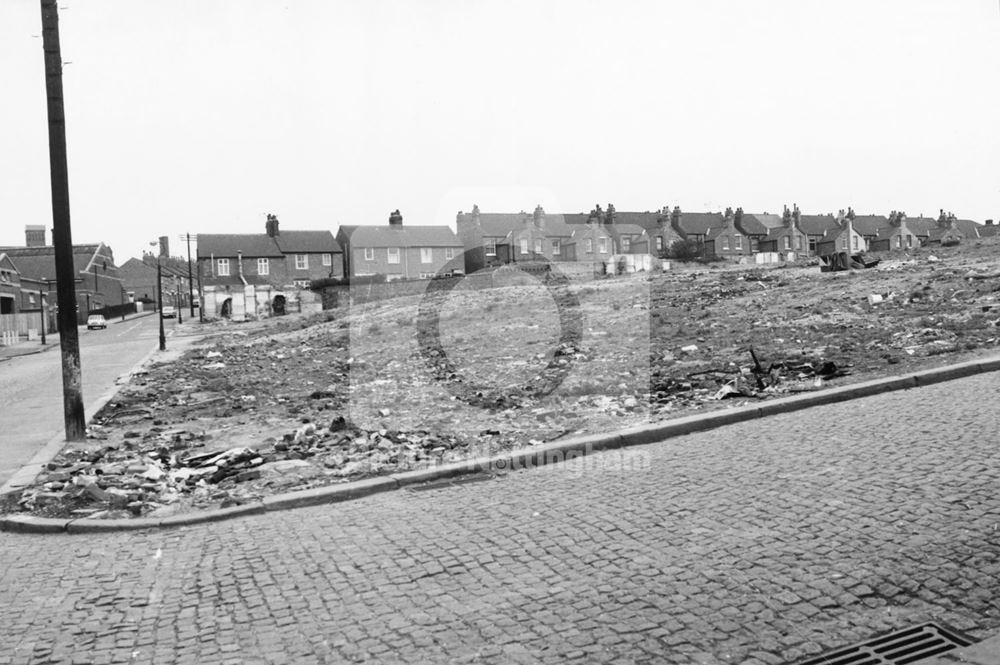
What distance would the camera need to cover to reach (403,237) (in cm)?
7544

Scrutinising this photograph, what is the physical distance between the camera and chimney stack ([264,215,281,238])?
77.7m

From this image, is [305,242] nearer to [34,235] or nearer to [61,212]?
[34,235]

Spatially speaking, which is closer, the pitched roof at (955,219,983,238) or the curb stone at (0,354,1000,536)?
the curb stone at (0,354,1000,536)

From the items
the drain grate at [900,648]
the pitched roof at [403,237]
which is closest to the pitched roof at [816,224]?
the pitched roof at [403,237]

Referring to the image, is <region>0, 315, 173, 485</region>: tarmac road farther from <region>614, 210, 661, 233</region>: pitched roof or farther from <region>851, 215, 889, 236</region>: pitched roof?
<region>851, 215, 889, 236</region>: pitched roof

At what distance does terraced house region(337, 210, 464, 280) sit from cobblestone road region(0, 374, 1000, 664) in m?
67.6

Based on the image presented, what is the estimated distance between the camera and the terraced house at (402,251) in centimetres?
7481

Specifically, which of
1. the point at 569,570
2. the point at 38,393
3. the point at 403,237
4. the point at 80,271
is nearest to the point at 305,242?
the point at 403,237

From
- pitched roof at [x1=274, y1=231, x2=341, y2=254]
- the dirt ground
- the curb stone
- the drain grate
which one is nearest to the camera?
the drain grate

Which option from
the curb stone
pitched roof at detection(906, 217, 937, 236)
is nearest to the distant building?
the curb stone

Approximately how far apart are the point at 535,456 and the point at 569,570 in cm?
332

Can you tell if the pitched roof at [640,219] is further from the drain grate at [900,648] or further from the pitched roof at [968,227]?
the drain grate at [900,648]

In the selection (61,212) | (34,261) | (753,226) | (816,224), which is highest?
(816,224)

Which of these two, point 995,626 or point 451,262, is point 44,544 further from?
point 451,262
